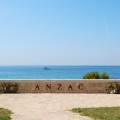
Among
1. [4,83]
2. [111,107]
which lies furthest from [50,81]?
[111,107]

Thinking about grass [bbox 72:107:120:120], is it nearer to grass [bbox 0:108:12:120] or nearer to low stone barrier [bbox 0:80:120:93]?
grass [bbox 0:108:12:120]

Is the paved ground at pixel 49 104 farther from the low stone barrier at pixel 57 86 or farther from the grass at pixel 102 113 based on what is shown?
the low stone barrier at pixel 57 86

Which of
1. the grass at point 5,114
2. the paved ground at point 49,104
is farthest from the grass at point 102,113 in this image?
the grass at point 5,114

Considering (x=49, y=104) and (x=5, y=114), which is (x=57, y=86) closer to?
(x=49, y=104)

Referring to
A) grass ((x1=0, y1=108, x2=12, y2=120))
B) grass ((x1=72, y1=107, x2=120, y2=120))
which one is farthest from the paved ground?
grass ((x1=72, y1=107, x2=120, y2=120))

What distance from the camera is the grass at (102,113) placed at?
12.5 metres

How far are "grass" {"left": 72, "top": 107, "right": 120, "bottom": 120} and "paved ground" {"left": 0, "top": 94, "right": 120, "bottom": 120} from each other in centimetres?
38

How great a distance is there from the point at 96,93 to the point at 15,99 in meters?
4.58

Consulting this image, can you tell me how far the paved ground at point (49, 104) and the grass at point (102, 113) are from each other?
1.23ft

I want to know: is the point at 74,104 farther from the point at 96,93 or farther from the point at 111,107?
the point at 96,93

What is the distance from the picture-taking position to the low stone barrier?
68.2 feet

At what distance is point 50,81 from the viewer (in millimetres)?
20984

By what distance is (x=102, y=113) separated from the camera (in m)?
13.4

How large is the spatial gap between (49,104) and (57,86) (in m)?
5.02
